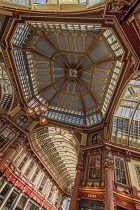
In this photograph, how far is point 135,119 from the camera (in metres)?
19.2

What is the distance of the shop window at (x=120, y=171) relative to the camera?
15.0 metres

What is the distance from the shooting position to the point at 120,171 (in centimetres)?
1586

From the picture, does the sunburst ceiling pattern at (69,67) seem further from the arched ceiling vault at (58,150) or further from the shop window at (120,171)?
the shop window at (120,171)

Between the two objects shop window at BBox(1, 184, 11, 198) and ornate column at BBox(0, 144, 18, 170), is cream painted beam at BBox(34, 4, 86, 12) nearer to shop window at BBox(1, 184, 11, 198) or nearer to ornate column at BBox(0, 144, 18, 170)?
ornate column at BBox(0, 144, 18, 170)

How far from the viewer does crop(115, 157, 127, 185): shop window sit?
49.1 feet

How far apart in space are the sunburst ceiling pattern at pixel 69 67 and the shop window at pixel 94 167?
8.25 metres

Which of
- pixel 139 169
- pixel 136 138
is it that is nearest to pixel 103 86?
pixel 136 138

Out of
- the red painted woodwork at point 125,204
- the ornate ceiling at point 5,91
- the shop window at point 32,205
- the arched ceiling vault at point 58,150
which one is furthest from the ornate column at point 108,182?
the shop window at point 32,205

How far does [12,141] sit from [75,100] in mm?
15012

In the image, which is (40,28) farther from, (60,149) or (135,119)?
(60,149)

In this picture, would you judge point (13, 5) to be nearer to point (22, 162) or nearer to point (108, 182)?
point (108, 182)

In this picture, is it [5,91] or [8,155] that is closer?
[8,155]

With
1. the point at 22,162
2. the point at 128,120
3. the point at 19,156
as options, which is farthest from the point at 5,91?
the point at 128,120

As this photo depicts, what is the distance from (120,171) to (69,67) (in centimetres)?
1975
